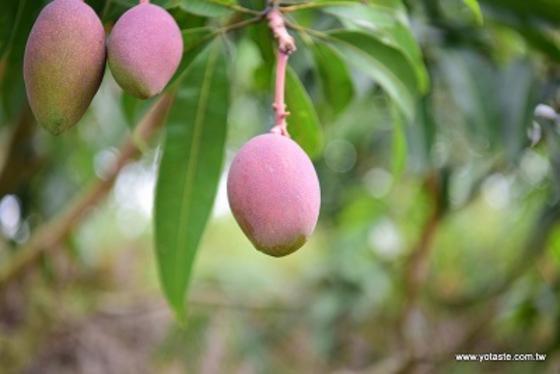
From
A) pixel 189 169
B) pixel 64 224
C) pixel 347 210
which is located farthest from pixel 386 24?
pixel 347 210

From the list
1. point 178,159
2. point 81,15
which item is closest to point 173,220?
point 178,159

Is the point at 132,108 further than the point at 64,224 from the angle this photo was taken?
No

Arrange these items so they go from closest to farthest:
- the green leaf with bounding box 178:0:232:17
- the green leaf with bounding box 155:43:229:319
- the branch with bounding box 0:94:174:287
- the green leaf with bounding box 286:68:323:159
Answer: the green leaf with bounding box 178:0:232:17, the green leaf with bounding box 286:68:323:159, the green leaf with bounding box 155:43:229:319, the branch with bounding box 0:94:174:287

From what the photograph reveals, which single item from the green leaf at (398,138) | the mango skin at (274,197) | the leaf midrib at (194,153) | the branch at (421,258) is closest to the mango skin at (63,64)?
the mango skin at (274,197)

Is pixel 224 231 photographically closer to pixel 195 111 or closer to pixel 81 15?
pixel 195 111

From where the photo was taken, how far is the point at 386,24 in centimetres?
84

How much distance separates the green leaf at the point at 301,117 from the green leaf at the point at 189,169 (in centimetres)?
12

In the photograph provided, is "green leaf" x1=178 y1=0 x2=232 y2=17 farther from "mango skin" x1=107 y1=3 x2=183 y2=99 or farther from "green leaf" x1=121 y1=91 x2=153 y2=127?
"green leaf" x1=121 y1=91 x2=153 y2=127

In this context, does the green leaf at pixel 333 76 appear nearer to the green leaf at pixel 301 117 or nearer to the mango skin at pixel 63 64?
the green leaf at pixel 301 117

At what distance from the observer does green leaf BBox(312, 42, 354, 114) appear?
0.94 m

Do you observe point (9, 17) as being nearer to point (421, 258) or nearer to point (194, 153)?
point (194, 153)

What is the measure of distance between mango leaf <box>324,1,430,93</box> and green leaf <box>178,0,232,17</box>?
12cm

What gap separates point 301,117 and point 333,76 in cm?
14

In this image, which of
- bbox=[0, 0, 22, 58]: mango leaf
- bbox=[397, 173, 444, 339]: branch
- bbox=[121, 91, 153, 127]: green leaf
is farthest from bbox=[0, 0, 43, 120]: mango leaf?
bbox=[397, 173, 444, 339]: branch
